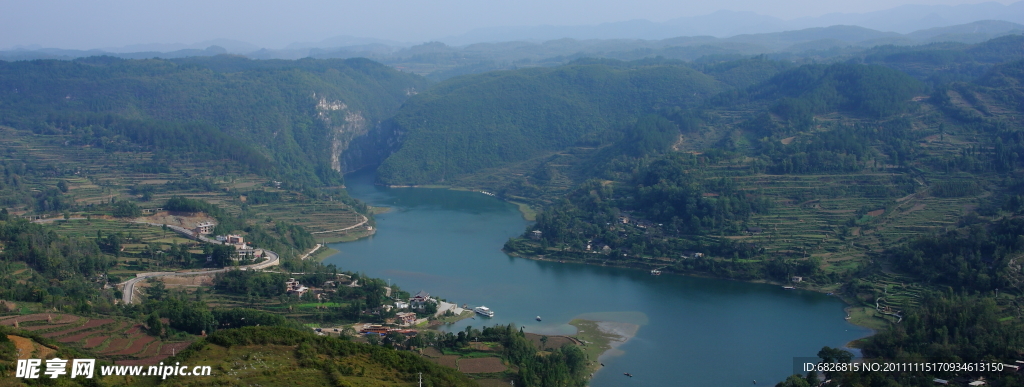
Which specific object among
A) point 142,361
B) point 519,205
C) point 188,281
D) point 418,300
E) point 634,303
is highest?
point 142,361

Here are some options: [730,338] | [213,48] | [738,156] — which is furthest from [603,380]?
[213,48]

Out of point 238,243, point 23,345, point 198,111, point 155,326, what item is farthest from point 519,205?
point 23,345

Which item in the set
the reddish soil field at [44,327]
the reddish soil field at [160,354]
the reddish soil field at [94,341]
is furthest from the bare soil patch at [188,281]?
the reddish soil field at [160,354]

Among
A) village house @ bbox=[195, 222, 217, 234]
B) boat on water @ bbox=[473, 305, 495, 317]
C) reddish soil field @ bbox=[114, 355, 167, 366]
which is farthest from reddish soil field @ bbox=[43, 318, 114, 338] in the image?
village house @ bbox=[195, 222, 217, 234]

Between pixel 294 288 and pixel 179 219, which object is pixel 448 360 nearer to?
pixel 294 288

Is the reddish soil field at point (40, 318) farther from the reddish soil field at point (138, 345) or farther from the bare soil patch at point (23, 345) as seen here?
the bare soil patch at point (23, 345)

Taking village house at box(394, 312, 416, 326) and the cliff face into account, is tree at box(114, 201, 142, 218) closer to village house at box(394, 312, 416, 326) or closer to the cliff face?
village house at box(394, 312, 416, 326)
